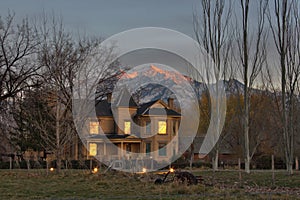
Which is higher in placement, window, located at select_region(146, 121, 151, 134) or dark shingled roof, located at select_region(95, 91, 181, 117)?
dark shingled roof, located at select_region(95, 91, 181, 117)

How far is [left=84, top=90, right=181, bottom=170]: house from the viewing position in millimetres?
35719

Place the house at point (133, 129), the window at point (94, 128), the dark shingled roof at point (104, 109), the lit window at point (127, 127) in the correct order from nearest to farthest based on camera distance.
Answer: the window at point (94, 128) → the house at point (133, 129) → the dark shingled roof at point (104, 109) → the lit window at point (127, 127)

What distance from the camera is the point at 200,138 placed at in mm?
41500

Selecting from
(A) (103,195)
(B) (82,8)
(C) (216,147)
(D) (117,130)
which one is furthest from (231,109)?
(A) (103,195)

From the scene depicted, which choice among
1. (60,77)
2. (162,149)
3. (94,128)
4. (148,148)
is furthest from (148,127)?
(60,77)

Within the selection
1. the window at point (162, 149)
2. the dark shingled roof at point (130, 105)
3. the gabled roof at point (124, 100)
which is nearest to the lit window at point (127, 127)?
the dark shingled roof at point (130, 105)

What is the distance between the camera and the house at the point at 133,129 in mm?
35719

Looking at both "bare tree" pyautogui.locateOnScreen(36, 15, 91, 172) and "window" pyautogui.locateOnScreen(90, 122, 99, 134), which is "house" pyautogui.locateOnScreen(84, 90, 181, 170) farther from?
"bare tree" pyautogui.locateOnScreen(36, 15, 91, 172)

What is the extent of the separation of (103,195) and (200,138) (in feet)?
104

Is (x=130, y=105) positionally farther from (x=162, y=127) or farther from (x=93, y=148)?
(x=93, y=148)

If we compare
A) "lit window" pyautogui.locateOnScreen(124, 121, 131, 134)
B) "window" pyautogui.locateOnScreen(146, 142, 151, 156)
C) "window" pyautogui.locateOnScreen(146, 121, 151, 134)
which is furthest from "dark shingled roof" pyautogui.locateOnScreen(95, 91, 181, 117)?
"window" pyautogui.locateOnScreen(146, 142, 151, 156)

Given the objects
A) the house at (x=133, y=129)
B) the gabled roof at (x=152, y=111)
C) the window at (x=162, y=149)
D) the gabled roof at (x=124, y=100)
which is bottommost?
the window at (x=162, y=149)

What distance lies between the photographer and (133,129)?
122 feet

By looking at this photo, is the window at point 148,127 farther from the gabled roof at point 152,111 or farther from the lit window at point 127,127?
the lit window at point 127,127
